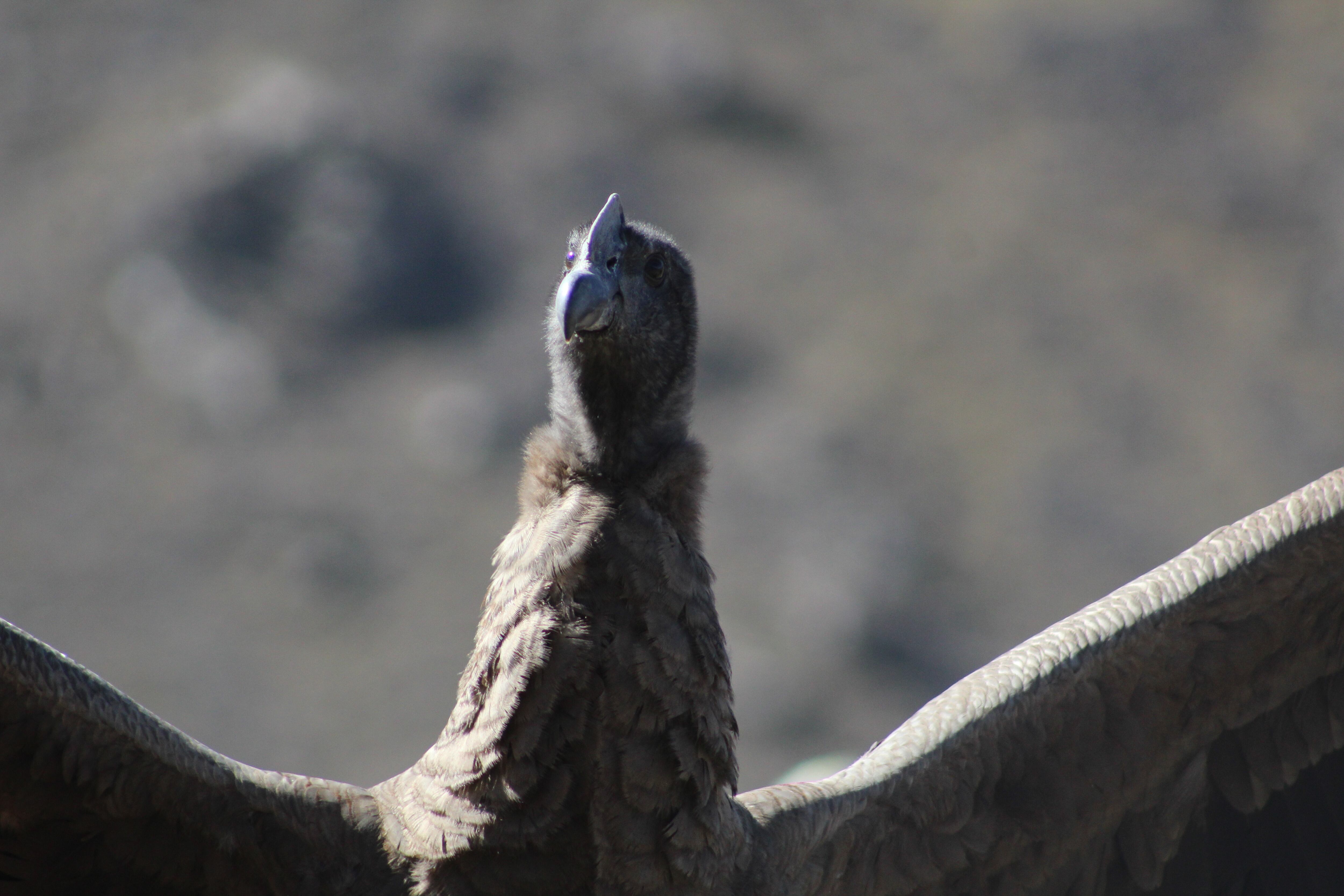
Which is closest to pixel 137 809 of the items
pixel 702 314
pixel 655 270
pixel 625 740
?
pixel 625 740

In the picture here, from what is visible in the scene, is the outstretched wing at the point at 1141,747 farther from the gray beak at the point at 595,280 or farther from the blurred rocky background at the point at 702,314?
the blurred rocky background at the point at 702,314

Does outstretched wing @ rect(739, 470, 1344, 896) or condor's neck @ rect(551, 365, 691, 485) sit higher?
condor's neck @ rect(551, 365, 691, 485)

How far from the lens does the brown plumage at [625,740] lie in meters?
3.03

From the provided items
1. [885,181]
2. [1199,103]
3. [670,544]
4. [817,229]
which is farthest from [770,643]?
[670,544]

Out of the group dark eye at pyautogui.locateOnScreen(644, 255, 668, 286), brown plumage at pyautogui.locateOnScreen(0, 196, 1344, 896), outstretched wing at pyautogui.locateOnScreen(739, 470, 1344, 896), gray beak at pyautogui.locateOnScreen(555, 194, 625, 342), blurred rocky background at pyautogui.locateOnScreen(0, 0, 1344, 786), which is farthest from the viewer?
blurred rocky background at pyautogui.locateOnScreen(0, 0, 1344, 786)

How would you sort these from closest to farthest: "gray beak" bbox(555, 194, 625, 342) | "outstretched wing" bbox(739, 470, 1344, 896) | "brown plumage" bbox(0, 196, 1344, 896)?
"brown plumage" bbox(0, 196, 1344, 896)
"gray beak" bbox(555, 194, 625, 342)
"outstretched wing" bbox(739, 470, 1344, 896)

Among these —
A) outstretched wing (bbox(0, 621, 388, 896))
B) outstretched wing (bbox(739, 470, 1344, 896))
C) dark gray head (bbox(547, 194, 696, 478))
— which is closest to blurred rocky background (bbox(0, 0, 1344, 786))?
outstretched wing (bbox(739, 470, 1344, 896))

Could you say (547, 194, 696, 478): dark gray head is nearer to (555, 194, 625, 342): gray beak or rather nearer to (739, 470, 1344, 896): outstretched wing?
(555, 194, 625, 342): gray beak

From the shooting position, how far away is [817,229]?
758 inches

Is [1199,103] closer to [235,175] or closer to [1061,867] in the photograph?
[235,175]

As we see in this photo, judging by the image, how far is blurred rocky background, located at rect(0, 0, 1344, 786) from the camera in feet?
49.8

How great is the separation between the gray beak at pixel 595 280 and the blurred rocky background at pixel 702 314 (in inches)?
427

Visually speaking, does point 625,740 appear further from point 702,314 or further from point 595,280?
point 702,314

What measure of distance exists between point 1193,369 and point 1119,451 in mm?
1986
